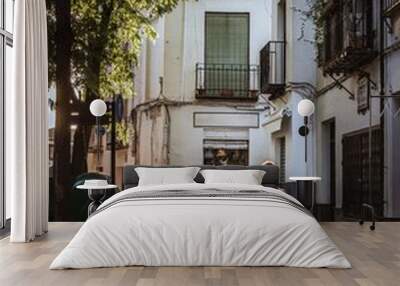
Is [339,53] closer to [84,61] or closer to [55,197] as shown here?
[84,61]

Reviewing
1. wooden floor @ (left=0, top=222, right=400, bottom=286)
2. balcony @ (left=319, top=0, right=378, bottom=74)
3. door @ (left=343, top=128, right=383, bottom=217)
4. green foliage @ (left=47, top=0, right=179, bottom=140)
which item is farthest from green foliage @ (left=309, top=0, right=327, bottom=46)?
wooden floor @ (left=0, top=222, right=400, bottom=286)

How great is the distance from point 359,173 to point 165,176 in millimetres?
2359

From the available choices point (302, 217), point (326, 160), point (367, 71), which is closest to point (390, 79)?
point (367, 71)

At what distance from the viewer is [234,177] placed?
623 cm

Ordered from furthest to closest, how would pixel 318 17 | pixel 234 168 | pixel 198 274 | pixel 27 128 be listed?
1. pixel 318 17
2. pixel 234 168
3. pixel 27 128
4. pixel 198 274

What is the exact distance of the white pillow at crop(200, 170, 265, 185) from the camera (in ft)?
20.4

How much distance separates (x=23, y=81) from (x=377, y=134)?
3900 mm

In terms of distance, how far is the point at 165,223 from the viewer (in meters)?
4.12

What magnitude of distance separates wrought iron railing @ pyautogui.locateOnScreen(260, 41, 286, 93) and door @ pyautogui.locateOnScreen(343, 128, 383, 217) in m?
1.07

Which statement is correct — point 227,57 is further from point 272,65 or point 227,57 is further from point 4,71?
point 4,71

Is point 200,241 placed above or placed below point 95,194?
below

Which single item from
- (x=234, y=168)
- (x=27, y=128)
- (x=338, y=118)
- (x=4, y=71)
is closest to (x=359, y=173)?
(x=338, y=118)

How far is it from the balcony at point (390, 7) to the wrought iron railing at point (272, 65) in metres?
1.33

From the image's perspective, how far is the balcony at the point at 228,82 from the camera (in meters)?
7.21
